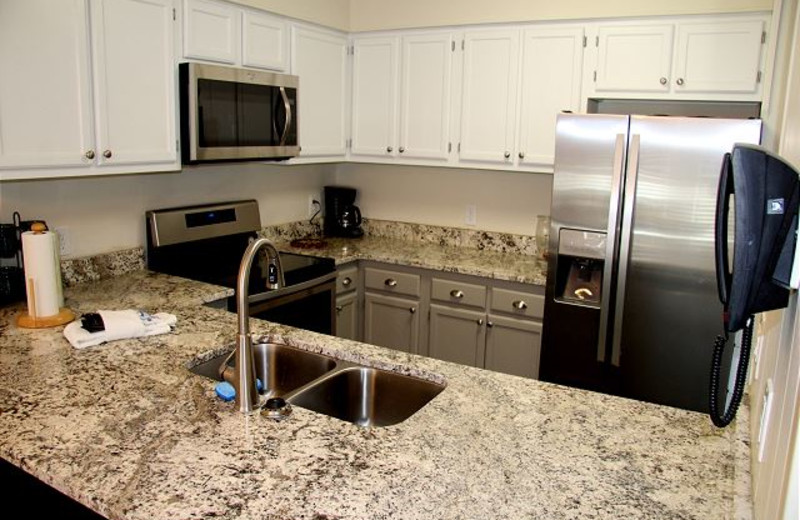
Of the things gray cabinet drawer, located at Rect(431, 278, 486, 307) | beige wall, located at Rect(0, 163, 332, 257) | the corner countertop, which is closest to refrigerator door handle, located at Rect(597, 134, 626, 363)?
the corner countertop

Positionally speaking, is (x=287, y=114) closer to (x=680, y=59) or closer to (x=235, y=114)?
(x=235, y=114)

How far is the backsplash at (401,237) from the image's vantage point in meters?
3.01

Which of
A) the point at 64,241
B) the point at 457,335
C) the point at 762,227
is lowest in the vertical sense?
the point at 457,335

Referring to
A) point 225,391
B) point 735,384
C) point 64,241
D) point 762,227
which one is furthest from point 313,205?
point 762,227

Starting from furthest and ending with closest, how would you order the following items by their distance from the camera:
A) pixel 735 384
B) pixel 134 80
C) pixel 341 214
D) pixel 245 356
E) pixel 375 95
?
pixel 341 214
pixel 375 95
pixel 134 80
pixel 245 356
pixel 735 384

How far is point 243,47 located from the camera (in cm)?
314

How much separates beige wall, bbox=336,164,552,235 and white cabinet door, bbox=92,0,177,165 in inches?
70.4

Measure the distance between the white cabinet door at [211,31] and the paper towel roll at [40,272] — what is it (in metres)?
1.10

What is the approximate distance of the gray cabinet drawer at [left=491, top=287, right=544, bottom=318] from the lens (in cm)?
334

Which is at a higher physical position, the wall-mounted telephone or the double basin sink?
the wall-mounted telephone

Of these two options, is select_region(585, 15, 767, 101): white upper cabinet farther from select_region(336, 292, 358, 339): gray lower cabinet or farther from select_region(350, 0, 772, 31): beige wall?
select_region(336, 292, 358, 339): gray lower cabinet

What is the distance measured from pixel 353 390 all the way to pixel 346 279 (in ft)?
5.85

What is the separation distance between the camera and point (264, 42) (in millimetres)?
3277

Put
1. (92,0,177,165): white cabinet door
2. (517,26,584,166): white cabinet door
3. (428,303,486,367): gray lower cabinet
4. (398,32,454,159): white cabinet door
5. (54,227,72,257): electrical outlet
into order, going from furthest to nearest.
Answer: (398,32,454,159): white cabinet door
(428,303,486,367): gray lower cabinet
(517,26,584,166): white cabinet door
(54,227,72,257): electrical outlet
(92,0,177,165): white cabinet door
